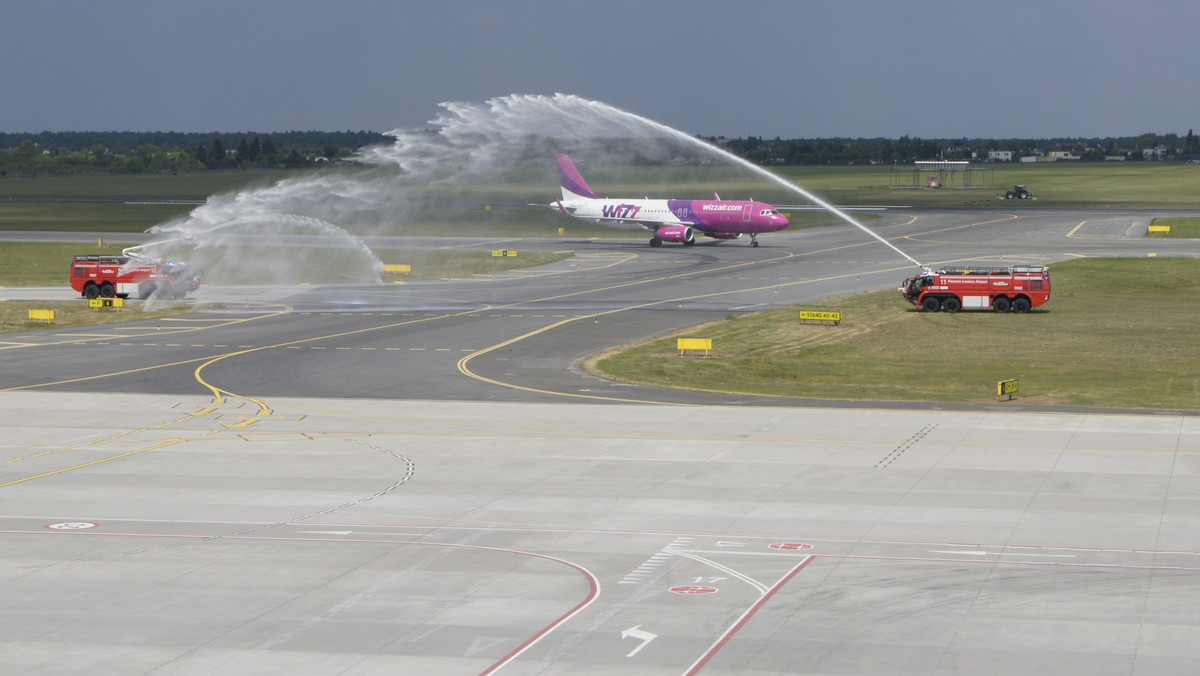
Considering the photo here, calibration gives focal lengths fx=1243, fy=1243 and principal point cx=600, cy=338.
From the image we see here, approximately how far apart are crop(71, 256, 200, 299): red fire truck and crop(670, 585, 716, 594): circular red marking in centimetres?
7200

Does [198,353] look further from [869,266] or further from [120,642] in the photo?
[869,266]

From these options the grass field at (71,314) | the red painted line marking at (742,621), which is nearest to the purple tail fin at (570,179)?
the grass field at (71,314)

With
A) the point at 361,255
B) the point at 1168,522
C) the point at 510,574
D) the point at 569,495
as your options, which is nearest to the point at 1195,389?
the point at 1168,522

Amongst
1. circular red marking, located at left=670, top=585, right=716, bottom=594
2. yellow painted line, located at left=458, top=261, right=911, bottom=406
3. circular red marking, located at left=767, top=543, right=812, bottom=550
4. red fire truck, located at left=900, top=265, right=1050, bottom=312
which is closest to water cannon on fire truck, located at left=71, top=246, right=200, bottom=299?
yellow painted line, located at left=458, top=261, right=911, bottom=406

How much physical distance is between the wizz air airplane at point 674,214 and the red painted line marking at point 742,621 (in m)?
99.5

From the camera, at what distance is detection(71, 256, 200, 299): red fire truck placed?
90.4 metres

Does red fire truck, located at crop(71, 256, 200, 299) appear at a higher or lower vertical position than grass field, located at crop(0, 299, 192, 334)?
higher

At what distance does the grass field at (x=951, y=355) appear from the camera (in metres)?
56.2

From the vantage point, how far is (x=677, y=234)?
131 meters

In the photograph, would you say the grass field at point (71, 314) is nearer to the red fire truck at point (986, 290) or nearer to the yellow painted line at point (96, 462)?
the yellow painted line at point (96, 462)

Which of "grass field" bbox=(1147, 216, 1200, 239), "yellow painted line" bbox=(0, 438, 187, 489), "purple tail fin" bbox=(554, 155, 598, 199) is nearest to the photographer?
"yellow painted line" bbox=(0, 438, 187, 489)

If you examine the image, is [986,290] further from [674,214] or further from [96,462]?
[674,214]

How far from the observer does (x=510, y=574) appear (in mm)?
29422

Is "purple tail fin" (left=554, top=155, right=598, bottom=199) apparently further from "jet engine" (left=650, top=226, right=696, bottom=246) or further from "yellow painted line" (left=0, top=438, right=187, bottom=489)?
"yellow painted line" (left=0, top=438, right=187, bottom=489)
